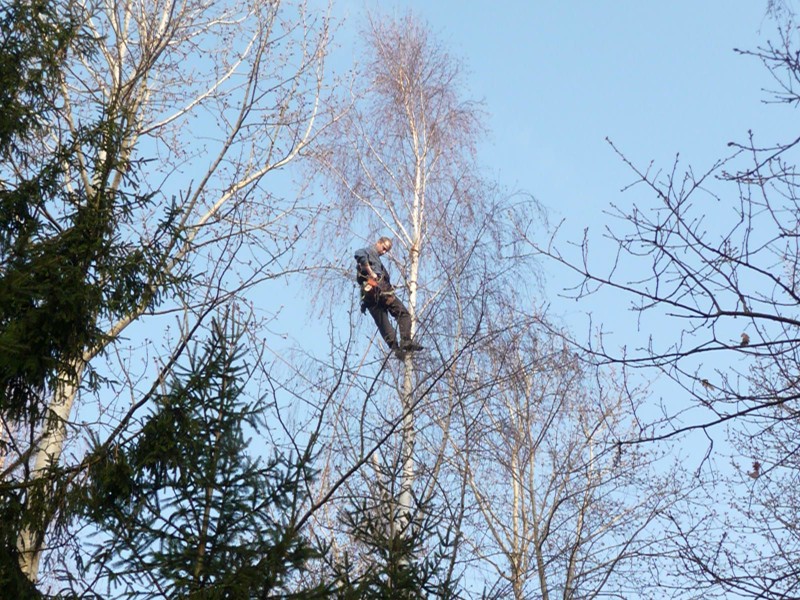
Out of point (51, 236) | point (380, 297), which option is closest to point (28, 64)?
point (51, 236)

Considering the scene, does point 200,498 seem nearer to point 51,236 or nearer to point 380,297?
point 51,236

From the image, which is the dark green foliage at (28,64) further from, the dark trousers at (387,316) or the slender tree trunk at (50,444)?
the dark trousers at (387,316)

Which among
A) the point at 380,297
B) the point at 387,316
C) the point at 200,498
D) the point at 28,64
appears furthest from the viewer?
the point at 387,316

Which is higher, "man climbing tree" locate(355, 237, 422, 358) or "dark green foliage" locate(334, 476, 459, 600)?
"man climbing tree" locate(355, 237, 422, 358)

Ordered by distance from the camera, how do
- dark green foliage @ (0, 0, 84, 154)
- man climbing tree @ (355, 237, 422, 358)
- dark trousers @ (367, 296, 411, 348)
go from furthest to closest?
dark trousers @ (367, 296, 411, 348)
man climbing tree @ (355, 237, 422, 358)
dark green foliage @ (0, 0, 84, 154)

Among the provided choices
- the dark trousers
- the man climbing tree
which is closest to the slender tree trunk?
the man climbing tree

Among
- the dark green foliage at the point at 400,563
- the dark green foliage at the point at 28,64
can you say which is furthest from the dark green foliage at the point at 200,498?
the dark green foliage at the point at 28,64

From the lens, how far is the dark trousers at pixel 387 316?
9641 millimetres

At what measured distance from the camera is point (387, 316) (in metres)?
9.83

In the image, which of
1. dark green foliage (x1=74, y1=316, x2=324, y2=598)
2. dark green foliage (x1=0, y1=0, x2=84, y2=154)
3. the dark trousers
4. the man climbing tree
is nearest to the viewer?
dark green foliage (x1=74, y1=316, x2=324, y2=598)

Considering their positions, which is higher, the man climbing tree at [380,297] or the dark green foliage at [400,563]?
the man climbing tree at [380,297]

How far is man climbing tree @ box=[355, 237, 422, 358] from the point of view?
31.2 ft

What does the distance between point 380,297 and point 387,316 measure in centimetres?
24

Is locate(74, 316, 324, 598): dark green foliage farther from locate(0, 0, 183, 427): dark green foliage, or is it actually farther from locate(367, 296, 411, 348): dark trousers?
locate(367, 296, 411, 348): dark trousers
